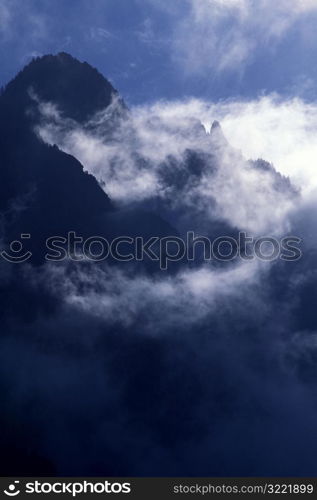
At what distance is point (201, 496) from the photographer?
116 metres

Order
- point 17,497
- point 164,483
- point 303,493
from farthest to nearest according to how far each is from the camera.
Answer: point 164,483
point 303,493
point 17,497

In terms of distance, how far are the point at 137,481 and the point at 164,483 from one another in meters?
15.8

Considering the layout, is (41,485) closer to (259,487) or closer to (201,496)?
(201,496)

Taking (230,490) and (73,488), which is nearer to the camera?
(73,488)

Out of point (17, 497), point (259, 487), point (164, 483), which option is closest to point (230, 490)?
point (259, 487)

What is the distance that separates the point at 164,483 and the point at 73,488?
24844 millimetres

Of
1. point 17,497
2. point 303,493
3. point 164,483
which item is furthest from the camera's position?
point 164,483

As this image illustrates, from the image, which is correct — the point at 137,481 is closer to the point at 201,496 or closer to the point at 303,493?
the point at 201,496

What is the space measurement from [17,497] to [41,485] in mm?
4998

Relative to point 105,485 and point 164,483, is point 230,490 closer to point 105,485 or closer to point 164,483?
point 164,483

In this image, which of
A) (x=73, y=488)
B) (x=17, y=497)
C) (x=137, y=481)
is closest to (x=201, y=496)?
(x=137, y=481)

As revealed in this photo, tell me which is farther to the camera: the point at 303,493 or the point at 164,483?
the point at 164,483

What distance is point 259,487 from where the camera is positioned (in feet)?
378

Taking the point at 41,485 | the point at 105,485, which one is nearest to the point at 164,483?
the point at 105,485
